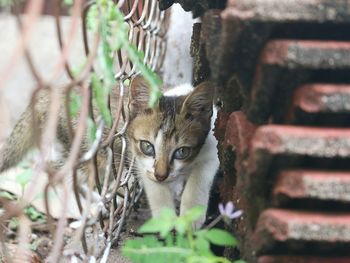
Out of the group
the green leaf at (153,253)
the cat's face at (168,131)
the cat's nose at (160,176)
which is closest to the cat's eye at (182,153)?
the cat's face at (168,131)

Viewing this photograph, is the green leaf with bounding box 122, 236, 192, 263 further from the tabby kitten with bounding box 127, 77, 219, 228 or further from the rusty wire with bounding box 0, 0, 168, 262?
the tabby kitten with bounding box 127, 77, 219, 228

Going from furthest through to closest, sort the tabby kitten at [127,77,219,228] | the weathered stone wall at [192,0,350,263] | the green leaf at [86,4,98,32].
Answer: the tabby kitten at [127,77,219,228]
the green leaf at [86,4,98,32]
the weathered stone wall at [192,0,350,263]

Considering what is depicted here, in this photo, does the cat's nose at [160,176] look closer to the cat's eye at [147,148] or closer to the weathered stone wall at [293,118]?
the cat's eye at [147,148]

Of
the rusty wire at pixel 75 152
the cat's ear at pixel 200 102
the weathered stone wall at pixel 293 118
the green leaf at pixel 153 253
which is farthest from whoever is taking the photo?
the cat's ear at pixel 200 102

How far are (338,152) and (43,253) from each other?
63.6 inches

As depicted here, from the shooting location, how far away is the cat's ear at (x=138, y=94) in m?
2.48

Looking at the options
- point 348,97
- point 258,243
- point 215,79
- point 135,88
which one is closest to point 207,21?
point 215,79

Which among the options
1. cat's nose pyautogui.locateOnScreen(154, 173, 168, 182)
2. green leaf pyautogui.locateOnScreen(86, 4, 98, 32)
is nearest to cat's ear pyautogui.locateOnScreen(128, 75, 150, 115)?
cat's nose pyautogui.locateOnScreen(154, 173, 168, 182)

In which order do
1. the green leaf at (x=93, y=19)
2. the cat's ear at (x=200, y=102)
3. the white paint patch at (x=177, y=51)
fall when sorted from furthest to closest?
the white paint patch at (x=177, y=51) → the cat's ear at (x=200, y=102) → the green leaf at (x=93, y=19)

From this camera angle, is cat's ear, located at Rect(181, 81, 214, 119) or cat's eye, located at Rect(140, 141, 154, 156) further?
cat's eye, located at Rect(140, 141, 154, 156)

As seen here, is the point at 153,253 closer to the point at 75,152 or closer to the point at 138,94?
the point at 75,152

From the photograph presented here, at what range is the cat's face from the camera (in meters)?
2.57

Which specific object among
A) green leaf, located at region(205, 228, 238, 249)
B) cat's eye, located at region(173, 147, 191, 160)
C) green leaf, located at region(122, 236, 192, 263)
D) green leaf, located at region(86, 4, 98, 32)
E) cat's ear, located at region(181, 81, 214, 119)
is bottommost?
cat's eye, located at region(173, 147, 191, 160)

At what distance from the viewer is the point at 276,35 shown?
1251 mm
